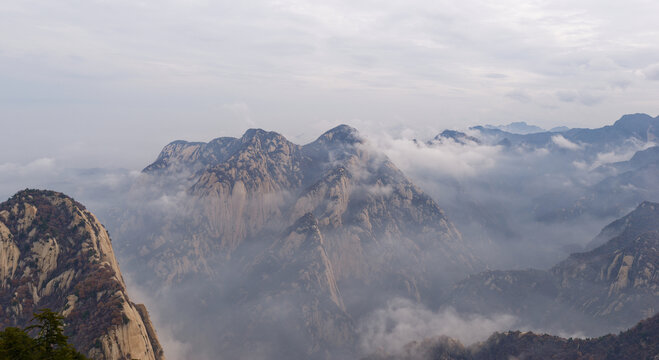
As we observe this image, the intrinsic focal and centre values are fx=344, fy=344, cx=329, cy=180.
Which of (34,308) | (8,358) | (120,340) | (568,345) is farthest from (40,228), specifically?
(568,345)

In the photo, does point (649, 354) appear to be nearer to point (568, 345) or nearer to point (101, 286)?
point (568, 345)

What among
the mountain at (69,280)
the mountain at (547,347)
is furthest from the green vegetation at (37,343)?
the mountain at (547,347)

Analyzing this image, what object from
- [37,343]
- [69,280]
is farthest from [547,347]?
[69,280]

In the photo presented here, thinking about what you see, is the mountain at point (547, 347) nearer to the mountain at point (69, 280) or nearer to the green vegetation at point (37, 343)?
the mountain at point (69, 280)

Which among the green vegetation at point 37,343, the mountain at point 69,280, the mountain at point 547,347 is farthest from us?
Result: the mountain at point 547,347

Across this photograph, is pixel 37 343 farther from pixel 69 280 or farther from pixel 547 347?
pixel 547 347

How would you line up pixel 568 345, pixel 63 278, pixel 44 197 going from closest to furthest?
pixel 63 278 < pixel 44 197 < pixel 568 345
